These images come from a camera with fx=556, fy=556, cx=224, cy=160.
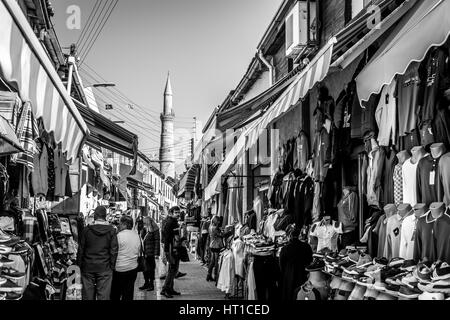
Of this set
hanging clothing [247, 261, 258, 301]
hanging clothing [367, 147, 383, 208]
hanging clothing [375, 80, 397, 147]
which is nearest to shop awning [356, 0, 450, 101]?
hanging clothing [375, 80, 397, 147]

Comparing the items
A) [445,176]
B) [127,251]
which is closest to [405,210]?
[445,176]

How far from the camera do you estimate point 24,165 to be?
23.7 feet

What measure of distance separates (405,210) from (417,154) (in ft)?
1.99

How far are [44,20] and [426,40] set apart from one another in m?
11.9

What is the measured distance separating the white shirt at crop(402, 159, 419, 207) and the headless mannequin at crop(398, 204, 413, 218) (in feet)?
0.16

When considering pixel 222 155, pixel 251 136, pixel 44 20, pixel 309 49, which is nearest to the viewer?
pixel 251 136

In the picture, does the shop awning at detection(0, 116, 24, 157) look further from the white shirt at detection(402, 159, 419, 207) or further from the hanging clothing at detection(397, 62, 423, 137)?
the hanging clothing at detection(397, 62, 423, 137)

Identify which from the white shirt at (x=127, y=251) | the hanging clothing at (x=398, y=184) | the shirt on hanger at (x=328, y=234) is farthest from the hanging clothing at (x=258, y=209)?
the hanging clothing at (x=398, y=184)

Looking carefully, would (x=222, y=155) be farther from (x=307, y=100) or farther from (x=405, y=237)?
(x=405, y=237)

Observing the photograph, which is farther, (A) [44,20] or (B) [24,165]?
(A) [44,20]

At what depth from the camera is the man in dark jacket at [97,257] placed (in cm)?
861

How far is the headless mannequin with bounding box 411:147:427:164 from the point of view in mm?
5797

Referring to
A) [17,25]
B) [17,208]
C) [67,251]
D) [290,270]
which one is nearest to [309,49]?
[290,270]

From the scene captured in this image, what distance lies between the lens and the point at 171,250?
1316 centimetres
